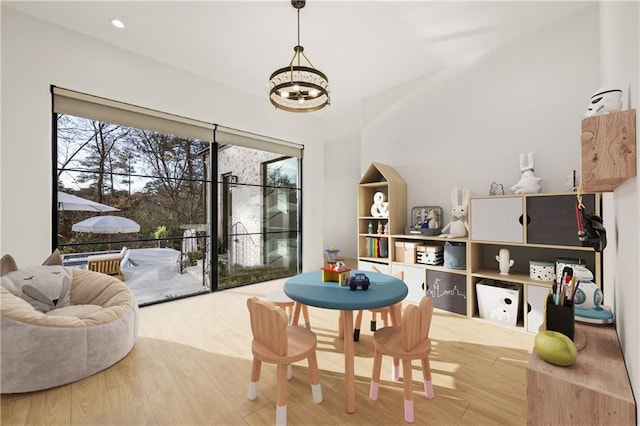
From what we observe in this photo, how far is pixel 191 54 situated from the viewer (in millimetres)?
3172

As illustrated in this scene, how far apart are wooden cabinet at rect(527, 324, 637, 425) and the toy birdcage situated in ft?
7.81

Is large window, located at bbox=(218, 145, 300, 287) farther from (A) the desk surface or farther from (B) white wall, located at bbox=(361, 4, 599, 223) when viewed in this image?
(A) the desk surface

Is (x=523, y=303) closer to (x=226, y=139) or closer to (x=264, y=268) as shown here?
(x=264, y=268)

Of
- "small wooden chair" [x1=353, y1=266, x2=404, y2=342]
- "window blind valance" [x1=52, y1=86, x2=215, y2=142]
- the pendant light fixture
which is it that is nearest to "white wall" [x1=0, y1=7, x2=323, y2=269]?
"window blind valance" [x1=52, y1=86, x2=215, y2=142]

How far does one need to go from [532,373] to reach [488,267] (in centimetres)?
262

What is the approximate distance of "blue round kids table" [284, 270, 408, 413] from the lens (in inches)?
62.9

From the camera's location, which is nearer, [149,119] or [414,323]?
[414,323]

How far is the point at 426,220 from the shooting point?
3.40 m

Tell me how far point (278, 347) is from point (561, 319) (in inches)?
49.5

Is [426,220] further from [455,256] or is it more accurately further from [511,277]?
[511,277]

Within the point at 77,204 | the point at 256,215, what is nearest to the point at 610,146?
the point at 77,204

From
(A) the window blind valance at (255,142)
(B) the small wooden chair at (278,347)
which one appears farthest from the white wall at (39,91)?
(B) the small wooden chair at (278,347)

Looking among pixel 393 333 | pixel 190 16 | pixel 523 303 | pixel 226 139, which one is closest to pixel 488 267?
pixel 523 303

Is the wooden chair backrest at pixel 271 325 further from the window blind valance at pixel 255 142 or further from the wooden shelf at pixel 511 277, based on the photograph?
the window blind valance at pixel 255 142
